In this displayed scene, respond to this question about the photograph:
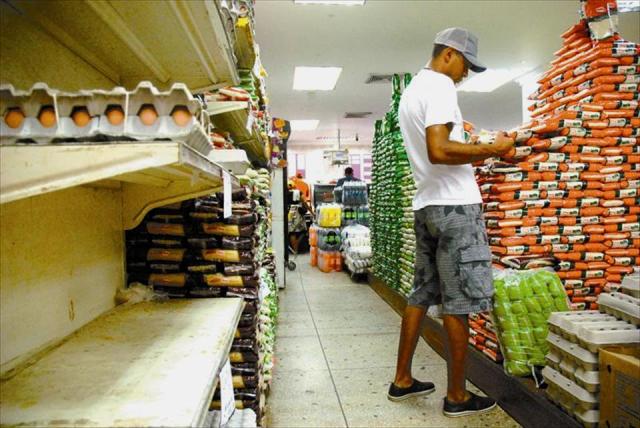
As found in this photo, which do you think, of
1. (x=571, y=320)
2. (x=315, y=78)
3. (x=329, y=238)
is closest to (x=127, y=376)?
(x=571, y=320)

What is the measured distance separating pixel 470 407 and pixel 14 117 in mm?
2343

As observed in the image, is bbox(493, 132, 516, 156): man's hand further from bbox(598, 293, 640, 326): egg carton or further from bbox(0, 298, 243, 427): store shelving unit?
bbox(0, 298, 243, 427): store shelving unit

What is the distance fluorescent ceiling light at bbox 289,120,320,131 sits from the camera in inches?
513

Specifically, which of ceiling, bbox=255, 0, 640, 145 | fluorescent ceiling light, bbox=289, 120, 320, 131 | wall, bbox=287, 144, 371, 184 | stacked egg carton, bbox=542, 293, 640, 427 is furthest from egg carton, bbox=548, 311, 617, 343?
wall, bbox=287, 144, 371, 184

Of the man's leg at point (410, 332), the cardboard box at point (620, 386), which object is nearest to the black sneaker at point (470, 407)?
the man's leg at point (410, 332)

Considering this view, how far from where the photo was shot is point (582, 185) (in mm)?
2914

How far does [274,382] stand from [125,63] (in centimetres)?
210

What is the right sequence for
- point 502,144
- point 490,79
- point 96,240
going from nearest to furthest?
point 96,240 < point 502,144 < point 490,79

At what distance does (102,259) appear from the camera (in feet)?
5.25

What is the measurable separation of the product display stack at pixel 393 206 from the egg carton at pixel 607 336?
91.3 inches

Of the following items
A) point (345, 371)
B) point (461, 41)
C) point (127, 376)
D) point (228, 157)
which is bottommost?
point (345, 371)

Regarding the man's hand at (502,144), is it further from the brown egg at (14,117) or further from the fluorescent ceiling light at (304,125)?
the fluorescent ceiling light at (304,125)

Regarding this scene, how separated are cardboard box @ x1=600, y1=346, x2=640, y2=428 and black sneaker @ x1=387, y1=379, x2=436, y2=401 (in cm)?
96

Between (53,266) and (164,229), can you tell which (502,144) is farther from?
(53,266)
